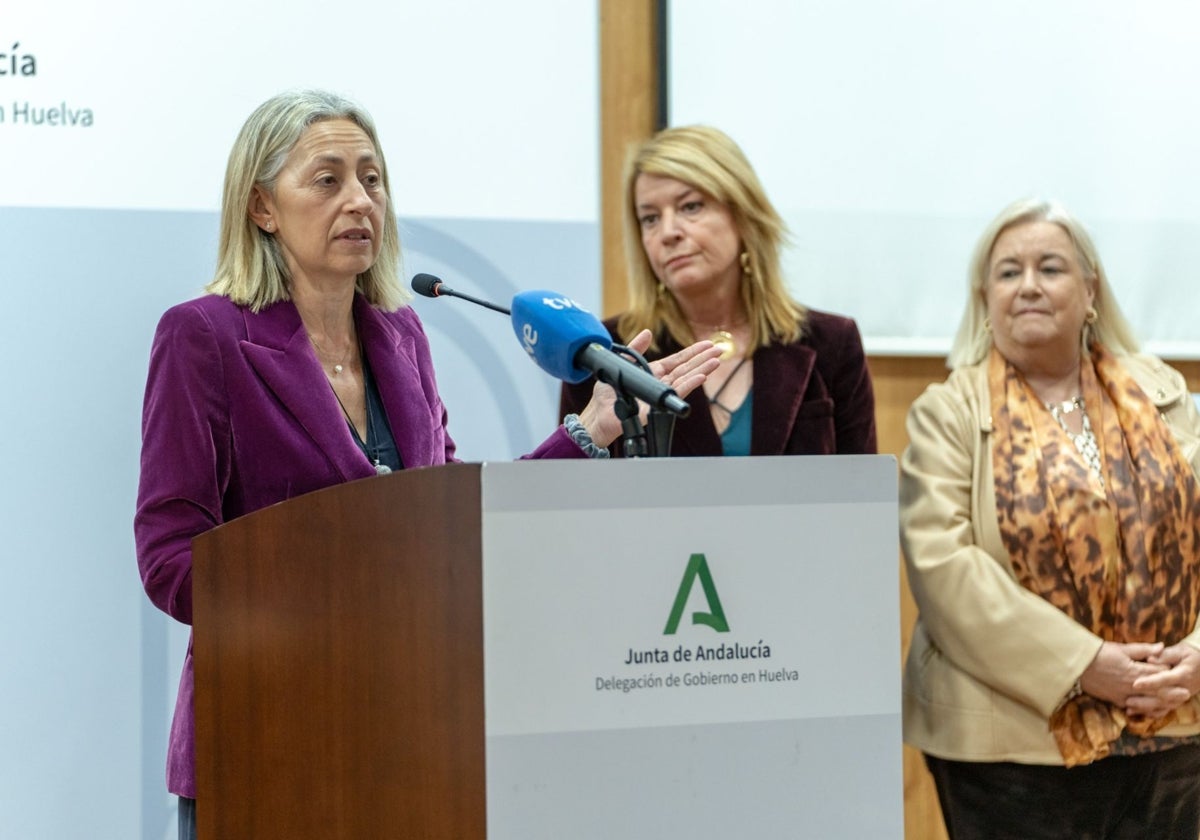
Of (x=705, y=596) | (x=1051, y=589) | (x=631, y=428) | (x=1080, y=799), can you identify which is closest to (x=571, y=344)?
(x=631, y=428)

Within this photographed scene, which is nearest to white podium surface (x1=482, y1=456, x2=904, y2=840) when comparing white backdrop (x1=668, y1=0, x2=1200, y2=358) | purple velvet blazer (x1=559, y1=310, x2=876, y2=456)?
purple velvet blazer (x1=559, y1=310, x2=876, y2=456)

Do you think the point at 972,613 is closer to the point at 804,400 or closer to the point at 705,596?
the point at 804,400

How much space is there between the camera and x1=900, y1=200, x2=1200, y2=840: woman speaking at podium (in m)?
2.76

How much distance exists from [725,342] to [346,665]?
170 cm

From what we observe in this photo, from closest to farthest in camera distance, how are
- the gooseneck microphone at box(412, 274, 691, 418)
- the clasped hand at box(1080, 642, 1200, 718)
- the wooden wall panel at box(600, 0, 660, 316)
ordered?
the gooseneck microphone at box(412, 274, 691, 418), the clasped hand at box(1080, 642, 1200, 718), the wooden wall panel at box(600, 0, 660, 316)

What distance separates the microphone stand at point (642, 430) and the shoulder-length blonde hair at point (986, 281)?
192 centimetres

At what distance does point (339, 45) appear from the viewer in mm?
3023

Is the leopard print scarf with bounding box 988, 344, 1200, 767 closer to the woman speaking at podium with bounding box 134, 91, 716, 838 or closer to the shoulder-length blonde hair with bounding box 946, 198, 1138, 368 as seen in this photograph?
the shoulder-length blonde hair with bounding box 946, 198, 1138, 368

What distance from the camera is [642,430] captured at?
1431 millimetres

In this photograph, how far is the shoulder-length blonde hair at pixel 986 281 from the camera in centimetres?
310

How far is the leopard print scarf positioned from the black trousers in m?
0.09

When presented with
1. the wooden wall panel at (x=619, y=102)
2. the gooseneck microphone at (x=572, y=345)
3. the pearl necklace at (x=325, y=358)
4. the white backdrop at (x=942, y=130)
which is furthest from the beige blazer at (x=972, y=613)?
the gooseneck microphone at (x=572, y=345)

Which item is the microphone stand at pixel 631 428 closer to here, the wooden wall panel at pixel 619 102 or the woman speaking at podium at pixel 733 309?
the woman speaking at podium at pixel 733 309

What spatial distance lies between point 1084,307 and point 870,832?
2.02m
